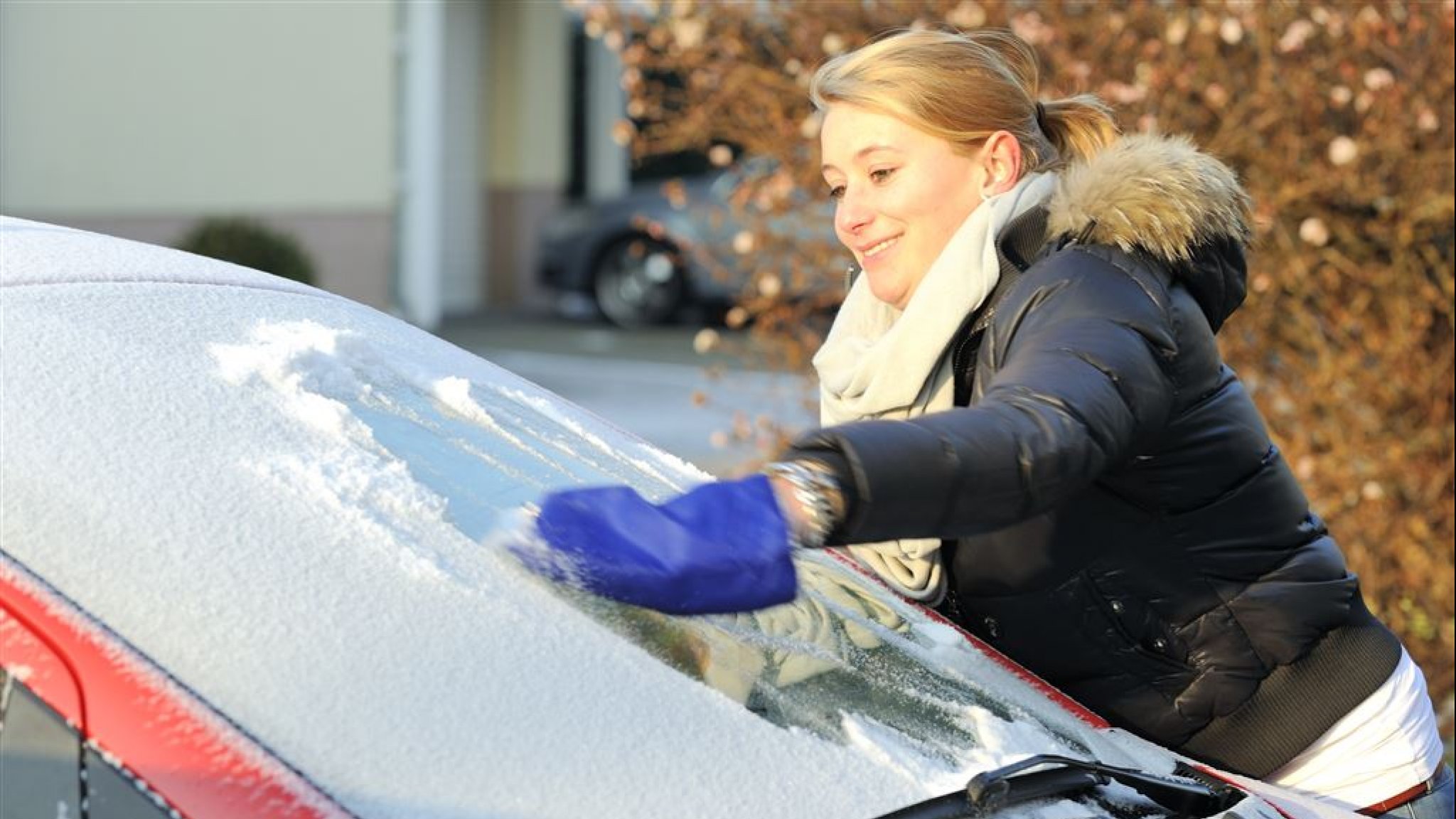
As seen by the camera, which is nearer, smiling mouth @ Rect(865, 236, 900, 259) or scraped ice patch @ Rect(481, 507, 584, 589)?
scraped ice patch @ Rect(481, 507, 584, 589)

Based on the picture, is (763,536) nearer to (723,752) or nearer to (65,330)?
(723,752)

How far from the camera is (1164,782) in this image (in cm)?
199

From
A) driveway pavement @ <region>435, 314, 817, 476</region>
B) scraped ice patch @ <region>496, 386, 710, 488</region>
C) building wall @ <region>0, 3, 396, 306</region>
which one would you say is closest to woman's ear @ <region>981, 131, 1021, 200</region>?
scraped ice patch @ <region>496, 386, 710, 488</region>

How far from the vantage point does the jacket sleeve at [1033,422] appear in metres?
1.66

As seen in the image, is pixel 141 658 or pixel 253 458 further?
pixel 253 458

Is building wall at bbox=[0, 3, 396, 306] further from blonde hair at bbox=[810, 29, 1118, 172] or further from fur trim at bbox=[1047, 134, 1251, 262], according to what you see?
fur trim at bbox=[1047, 134, 1251, 262]

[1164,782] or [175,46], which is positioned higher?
[1164,782]

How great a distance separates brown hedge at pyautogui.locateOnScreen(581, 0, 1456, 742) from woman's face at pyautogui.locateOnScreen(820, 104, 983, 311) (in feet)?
9.98

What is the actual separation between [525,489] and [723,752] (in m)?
0.39

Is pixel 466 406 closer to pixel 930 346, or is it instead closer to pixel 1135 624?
pixel 930 346

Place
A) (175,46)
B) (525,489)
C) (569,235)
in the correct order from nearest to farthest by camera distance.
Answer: (525,489) < (175,46) < (569,235)

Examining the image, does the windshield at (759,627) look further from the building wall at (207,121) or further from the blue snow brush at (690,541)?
the building wall at (207,121)

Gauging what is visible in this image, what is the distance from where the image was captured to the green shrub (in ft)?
37.9

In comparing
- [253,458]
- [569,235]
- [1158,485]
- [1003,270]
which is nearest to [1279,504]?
[1158,485]
